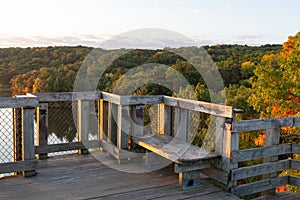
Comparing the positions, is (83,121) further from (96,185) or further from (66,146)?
(96,185)

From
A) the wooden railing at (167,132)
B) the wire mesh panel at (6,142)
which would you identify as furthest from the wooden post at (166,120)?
the wire mesh panel at (6,142)

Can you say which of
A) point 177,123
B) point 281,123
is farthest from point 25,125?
point 281,123

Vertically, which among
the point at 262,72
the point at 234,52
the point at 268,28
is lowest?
the point at 262,72

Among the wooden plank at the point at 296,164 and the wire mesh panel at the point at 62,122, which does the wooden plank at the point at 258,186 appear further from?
the wire mesh panel at the point at 62,122

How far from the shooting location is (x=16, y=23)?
1686cm

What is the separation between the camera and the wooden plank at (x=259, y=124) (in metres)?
3.56

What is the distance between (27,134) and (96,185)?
42.8 inches

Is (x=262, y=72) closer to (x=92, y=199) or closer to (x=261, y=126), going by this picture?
(x=261, y=126)

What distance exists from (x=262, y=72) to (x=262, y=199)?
6177 mm

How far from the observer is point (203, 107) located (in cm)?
391

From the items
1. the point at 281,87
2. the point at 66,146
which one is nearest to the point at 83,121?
the point at 66,146

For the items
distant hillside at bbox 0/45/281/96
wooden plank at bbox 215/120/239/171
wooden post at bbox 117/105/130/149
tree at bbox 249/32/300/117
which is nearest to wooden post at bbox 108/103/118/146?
wooden post at bbox 117/105/130/149

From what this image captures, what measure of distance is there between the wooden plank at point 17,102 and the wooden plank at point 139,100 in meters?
1.18

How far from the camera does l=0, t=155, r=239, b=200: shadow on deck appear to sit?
3484 mm
